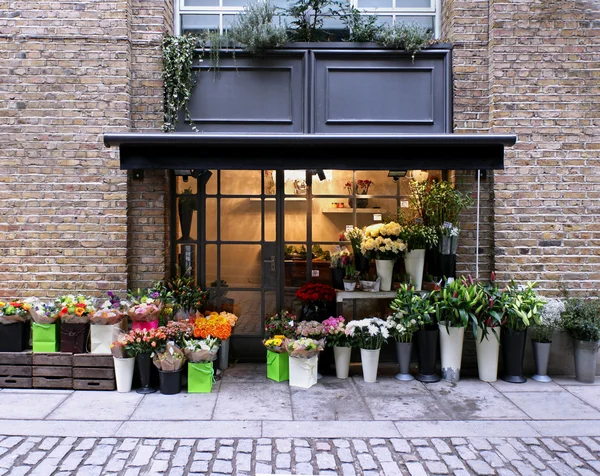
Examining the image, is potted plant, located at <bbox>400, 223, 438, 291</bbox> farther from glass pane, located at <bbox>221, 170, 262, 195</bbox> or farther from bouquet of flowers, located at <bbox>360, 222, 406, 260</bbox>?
glass pane, located at <bbox>221, 170, 262, 195</bbox>

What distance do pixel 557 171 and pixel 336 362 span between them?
377 cm

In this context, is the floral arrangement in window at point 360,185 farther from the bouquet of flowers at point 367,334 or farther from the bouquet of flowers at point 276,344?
the bouquet of flowers at point 276,344

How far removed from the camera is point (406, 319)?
21.0 feet

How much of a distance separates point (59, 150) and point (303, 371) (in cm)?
415

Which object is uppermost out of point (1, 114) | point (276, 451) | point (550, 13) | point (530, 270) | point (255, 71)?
point (550, 13)

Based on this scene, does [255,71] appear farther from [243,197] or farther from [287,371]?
[287,371]

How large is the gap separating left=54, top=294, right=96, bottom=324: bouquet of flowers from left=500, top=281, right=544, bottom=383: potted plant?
4.91 meters

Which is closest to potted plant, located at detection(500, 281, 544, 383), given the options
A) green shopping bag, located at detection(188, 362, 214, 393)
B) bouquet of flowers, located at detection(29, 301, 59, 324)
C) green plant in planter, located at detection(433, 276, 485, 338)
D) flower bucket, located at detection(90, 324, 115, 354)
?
green plant in planter, located at detection(433, 276, 485, 338)

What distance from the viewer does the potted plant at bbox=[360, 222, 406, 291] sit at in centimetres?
670

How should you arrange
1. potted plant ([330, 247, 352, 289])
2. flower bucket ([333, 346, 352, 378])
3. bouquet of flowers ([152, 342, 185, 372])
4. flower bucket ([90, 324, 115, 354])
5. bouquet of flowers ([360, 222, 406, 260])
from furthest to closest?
potted plant ([330, 247, 352, 289])
bouquet of flowers ([360, 222, 406, 260])
flower bucket ([333, 346, 352, 378])
flower bucket ([90, 324, 115, 354])
bouquet of flowers ([152, 342, 185, 372])

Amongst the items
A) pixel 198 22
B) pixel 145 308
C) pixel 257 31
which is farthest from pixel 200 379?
pixel 198 22

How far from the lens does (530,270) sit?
682 cm

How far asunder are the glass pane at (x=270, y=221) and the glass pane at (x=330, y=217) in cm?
56

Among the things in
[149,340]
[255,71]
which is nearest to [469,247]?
[255,71]
